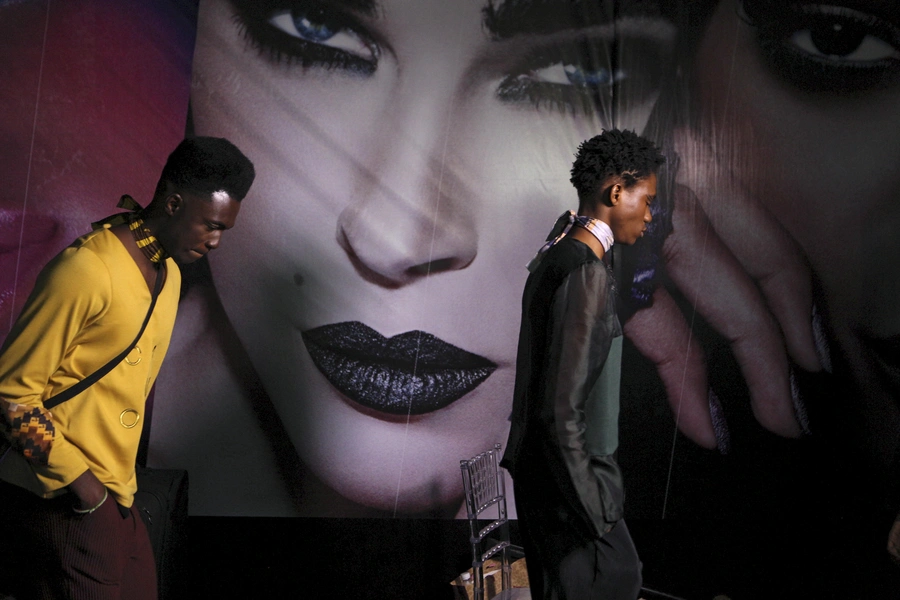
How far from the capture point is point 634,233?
1.82 meters

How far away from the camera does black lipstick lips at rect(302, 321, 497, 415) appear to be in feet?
11.7

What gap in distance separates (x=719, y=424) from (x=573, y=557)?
2.41 meters

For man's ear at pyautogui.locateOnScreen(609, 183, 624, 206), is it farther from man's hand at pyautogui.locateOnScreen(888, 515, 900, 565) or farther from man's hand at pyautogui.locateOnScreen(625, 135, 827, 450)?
man's hand at pyautogui.locateOnScreen(625, 135, 827, 450)

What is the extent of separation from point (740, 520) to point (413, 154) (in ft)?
7.79

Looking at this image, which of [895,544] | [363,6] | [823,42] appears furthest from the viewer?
[823,42]

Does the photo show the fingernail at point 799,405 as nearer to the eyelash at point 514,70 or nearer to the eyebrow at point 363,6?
the eyelash at point 514,70

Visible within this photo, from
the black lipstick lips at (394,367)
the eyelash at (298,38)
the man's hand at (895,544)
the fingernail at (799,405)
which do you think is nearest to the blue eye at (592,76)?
the eyelash at (298,38)

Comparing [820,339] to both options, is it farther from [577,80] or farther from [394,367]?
[394,367]

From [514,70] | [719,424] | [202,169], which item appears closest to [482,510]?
[202,169]

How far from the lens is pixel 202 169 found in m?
1.67

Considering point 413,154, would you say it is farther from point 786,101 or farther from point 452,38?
point 786,101

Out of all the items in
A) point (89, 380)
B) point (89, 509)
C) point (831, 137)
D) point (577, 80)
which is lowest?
point (89, 509)

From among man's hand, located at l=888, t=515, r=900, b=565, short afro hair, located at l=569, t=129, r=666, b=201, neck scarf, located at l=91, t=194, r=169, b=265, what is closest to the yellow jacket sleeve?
neck scarf, located at l=91, t=194, r=169, b=265

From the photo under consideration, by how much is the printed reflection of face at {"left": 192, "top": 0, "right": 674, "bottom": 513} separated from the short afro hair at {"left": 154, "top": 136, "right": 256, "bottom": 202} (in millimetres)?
1771
